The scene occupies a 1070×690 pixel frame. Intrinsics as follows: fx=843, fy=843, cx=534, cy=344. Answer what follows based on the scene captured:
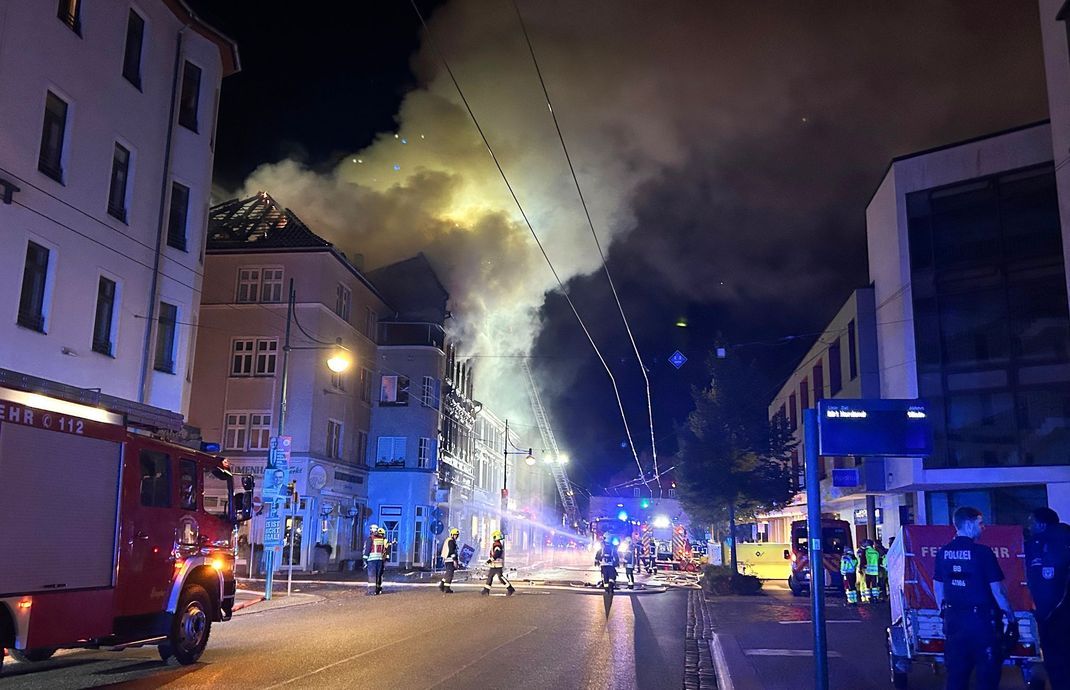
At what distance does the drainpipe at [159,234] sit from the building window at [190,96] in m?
0.60

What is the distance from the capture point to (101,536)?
30.2 ft

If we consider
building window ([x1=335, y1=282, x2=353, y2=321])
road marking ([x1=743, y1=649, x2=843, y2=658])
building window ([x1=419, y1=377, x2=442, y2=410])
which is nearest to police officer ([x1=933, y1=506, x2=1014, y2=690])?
road marking ([x1=743, y1=649, x2=843, y2=658])

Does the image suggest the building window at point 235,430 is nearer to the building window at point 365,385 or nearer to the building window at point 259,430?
the building window at point 259,430

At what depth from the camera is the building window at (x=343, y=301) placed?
3753 centimetres

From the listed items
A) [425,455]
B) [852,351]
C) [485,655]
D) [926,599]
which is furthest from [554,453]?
[926,599]

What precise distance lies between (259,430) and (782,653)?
2771 cm

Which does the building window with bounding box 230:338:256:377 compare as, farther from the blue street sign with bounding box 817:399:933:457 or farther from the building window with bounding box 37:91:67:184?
the blue street sign with bounding box 817:399:933:457

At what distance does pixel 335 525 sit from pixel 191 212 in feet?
62.4

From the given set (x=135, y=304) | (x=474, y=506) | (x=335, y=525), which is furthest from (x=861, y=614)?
(x=474, y=506)

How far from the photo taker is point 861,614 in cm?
1847

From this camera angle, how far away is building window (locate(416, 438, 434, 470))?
1672 inches

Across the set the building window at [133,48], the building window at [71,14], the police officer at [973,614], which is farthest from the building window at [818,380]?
the police officer at [973,614]

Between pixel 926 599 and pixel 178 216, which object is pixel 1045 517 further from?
pixel 178 216

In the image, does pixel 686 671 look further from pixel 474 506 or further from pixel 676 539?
pixel 474 506
